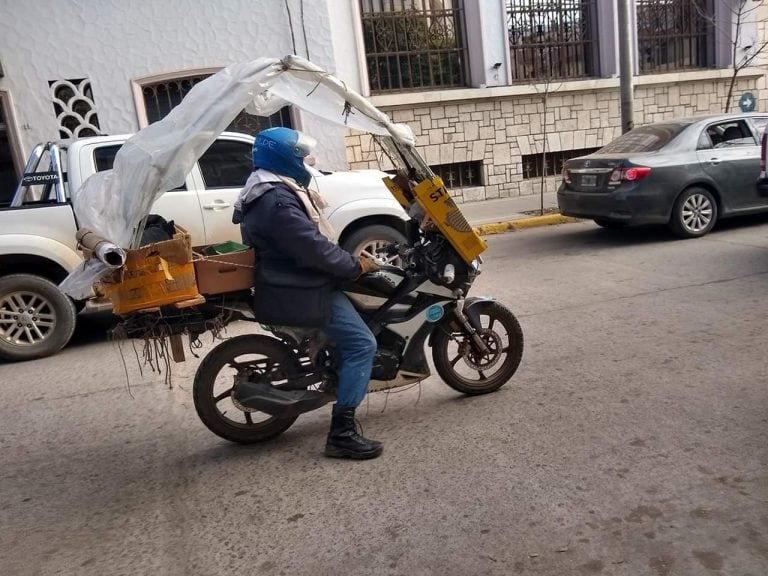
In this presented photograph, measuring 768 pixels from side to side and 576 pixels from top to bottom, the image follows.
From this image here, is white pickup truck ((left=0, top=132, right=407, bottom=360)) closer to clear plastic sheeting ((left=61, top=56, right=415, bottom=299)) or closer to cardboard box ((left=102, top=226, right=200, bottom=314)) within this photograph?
clear plastic sheeting ((left=61, top=56, right=415, bottom=299))

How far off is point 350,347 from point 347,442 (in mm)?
527

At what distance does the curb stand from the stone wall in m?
3.01

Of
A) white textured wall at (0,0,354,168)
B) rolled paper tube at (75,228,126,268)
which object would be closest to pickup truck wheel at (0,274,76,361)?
rolled paper tube at (75,228,126,268)

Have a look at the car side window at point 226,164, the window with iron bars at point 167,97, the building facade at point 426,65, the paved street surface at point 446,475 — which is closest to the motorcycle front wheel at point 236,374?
the paved street surface at point 446,475

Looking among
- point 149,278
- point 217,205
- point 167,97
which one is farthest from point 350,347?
point 167,97

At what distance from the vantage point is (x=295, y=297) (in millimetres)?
3338

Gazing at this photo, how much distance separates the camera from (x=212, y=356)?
3543mm

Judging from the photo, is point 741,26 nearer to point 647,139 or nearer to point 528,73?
point 528,73

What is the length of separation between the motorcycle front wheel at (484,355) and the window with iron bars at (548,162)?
1081 cm

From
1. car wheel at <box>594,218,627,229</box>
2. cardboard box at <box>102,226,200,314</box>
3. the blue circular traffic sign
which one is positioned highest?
the blue circular traffic sign

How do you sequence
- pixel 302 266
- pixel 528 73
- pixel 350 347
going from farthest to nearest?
pixel 528 73 < pixel 350 347 < pixel 302 266

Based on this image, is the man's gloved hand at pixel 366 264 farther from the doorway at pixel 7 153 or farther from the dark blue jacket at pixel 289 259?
the doorway at pixel 7 153

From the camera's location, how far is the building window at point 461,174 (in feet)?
45.8

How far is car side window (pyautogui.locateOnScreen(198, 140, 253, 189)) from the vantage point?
6488 millimetres
